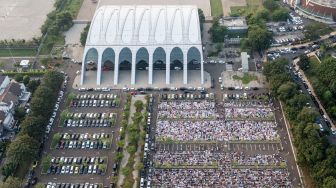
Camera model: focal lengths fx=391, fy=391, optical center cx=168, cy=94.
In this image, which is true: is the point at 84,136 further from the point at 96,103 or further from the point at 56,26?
the point at 56,26

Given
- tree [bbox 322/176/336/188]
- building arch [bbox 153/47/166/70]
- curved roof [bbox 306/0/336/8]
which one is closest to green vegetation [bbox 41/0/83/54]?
building arch [bbox 153/47/166/70]

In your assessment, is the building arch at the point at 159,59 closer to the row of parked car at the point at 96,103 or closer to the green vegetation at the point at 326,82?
the row of parked car at the point at 96,103

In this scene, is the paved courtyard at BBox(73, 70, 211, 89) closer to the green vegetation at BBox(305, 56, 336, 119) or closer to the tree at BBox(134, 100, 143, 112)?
the tree at BBox(134, 100, 143, 112)

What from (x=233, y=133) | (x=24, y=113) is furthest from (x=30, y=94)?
(x=233, y=133)

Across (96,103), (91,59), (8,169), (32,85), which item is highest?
(91,59)

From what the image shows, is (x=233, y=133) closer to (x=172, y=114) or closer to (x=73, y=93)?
(x=172, y=114)

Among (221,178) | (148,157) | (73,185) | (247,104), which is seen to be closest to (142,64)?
(247,104)
